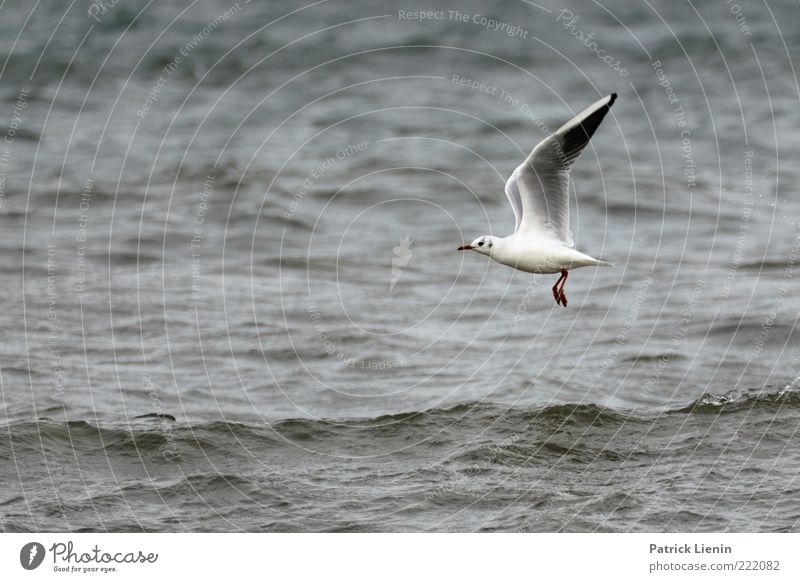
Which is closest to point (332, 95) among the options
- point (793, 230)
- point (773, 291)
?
point (793, 230)

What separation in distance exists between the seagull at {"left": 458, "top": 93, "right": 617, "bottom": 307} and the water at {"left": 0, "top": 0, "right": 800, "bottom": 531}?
7.65 ft

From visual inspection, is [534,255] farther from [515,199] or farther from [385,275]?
[385,275]

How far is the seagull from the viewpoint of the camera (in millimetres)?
10414

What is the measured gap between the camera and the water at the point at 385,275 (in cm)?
1185

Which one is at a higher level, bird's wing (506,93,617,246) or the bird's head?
bird's wing (506,93,617,246)

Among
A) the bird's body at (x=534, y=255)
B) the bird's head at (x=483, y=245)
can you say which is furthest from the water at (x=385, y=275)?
the bird's head at (x=483, y=245)

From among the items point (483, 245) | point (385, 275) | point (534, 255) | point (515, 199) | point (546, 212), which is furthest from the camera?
point (385, 275)

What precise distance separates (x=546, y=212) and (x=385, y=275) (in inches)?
373

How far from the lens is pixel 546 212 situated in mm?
11078
